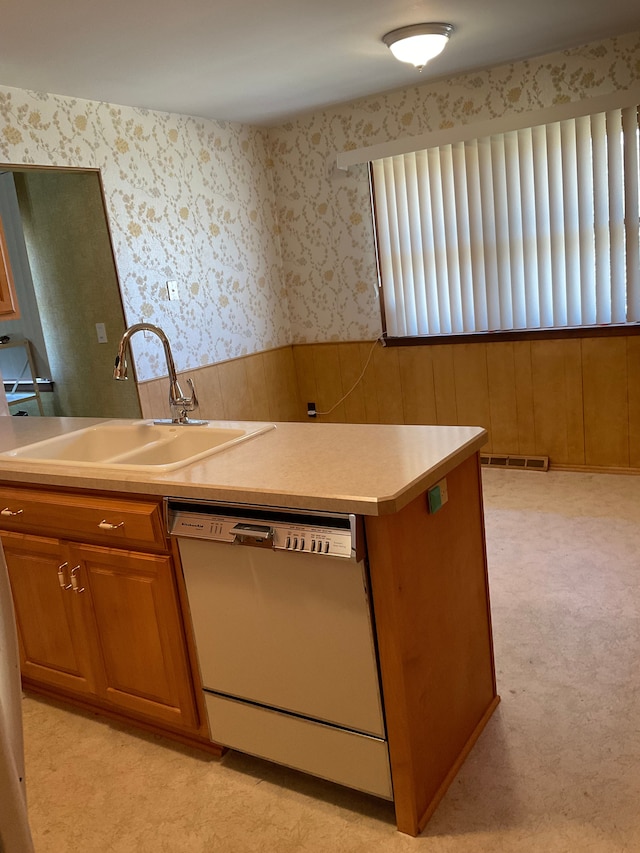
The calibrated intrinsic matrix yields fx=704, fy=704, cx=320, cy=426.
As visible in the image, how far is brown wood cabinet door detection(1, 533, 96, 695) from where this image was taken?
2186mm

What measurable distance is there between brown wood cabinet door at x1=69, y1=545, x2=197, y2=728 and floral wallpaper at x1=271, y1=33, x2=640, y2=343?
3.17 m

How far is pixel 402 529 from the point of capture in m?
1.60

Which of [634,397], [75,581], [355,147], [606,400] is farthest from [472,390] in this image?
[75,581]

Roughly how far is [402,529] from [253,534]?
1.17 ft

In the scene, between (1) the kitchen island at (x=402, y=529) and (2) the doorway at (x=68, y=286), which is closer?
(1) the kitchen island at (x=402, y=529)

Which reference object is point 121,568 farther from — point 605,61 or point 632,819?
point 605,61

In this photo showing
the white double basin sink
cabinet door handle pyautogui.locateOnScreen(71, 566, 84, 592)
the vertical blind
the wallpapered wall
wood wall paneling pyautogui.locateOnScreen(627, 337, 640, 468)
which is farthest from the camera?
wood wall paneling pyautogui.locateOnScreen(627, 337, 640, 468)

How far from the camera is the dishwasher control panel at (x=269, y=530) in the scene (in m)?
1.55

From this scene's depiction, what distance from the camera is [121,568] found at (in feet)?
6.63

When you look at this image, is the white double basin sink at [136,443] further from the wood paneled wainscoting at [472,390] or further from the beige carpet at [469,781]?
the wood paneled wainscoting at [472,390]

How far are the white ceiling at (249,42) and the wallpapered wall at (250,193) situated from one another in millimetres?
134

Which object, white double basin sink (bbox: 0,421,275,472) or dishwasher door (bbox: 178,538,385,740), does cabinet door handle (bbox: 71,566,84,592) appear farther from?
dishwasher door (bbox: 178,538,385,740)

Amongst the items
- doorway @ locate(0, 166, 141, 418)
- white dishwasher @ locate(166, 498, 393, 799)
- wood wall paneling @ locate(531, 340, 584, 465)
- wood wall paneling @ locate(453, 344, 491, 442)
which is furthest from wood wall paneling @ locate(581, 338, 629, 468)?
white dishwasher @ locate(166, 498, 393, 799)

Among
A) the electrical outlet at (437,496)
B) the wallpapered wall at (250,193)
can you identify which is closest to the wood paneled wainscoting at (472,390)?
the wallpapered wall at (250,193)
